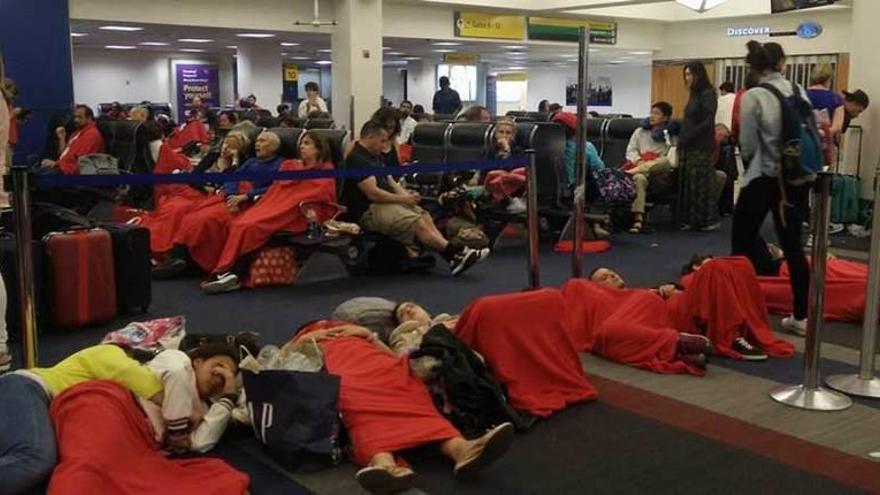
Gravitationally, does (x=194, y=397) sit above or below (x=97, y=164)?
below

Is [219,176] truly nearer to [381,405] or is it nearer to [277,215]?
[277,215]

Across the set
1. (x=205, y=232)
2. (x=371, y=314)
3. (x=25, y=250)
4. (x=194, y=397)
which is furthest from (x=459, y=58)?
(x=194, y=397)

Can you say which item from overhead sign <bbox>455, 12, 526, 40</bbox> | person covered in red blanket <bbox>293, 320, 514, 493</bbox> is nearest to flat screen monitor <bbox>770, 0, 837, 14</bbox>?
overhead sign <bbox>455, 12, 526, 40</bbox>

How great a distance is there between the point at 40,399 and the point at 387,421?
1.15 meters

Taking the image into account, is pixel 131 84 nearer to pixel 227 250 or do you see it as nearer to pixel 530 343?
pixel 227 250

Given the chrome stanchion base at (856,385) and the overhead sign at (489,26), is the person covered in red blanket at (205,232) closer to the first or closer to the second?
the chrome stanchion base at (856,385)

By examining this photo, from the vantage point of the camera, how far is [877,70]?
9383mm

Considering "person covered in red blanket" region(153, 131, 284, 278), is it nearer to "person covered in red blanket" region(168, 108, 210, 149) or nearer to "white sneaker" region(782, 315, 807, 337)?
"white sneaker" region(782, 315, 807, 337)

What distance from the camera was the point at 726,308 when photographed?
4742 millimetres

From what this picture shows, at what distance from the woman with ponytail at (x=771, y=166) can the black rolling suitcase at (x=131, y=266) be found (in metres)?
3.48

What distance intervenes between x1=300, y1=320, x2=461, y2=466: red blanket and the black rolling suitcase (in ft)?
7.30

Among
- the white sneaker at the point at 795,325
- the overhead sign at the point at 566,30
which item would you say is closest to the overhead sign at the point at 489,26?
the overhead sign at the point at 566,30

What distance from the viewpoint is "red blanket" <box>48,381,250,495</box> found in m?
2.70

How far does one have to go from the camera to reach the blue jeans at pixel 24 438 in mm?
2695
